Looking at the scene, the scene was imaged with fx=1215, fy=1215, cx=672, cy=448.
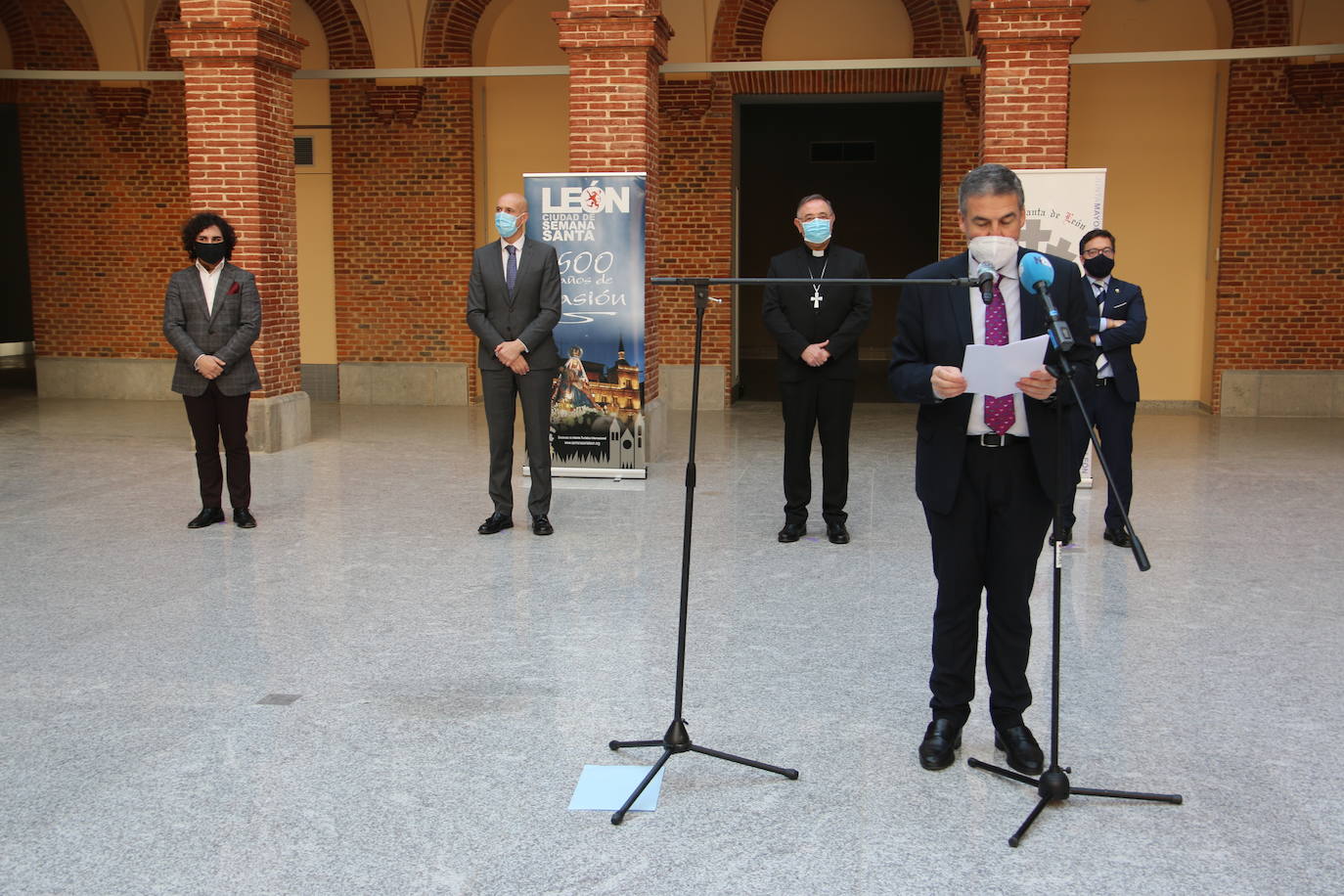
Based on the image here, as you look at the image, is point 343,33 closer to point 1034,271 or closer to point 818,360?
point 818,360

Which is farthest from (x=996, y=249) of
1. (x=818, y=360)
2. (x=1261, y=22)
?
(x=1261, y=22)

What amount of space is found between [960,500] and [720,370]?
10.5 m

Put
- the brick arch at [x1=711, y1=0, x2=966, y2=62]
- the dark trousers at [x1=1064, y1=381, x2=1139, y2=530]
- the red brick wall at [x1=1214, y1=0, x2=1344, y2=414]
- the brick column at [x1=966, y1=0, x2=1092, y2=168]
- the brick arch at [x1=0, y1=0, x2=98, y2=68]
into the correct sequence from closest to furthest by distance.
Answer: the dark trousers at [x1=1064, y1=381, x2=1139, y2=530], the brick column at [x1=966, y1=0, x2=1092, y2=168], the red brick wall at [x1=1214, y1=0, x2=1344, y2=414], the brick arch at [x1=711, y1=0, x2=966, y2=62], the brick arch at [x1=0, y1=0, x2=98, y2=68]

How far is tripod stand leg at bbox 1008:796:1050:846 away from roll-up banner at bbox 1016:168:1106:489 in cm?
544

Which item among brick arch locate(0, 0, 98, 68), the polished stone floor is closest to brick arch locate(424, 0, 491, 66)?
brick arch locate(0, 0, 98, 68)

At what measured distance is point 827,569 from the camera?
21.8 feet

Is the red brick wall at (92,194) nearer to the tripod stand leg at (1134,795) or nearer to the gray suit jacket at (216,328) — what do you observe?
the gray suit jacket at (216,328)

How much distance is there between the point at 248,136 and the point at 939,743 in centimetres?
877

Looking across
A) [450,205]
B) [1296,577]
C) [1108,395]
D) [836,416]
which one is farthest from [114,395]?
[1296,577]

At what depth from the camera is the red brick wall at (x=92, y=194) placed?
14.7 meters

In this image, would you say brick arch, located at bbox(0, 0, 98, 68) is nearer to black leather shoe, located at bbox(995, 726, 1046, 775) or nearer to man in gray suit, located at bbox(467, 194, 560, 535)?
man in gray suit, located at bbox(467, 194, 560, 535)

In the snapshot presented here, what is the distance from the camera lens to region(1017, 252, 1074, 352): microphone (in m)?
3.31

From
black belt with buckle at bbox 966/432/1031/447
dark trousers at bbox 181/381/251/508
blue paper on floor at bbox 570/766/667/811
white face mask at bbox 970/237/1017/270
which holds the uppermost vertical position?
white face mask at bbox 970/237/1017/270

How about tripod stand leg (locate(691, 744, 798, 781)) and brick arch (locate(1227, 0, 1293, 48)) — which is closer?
tripod stand leg (locate(691, 744, 798, 781))
